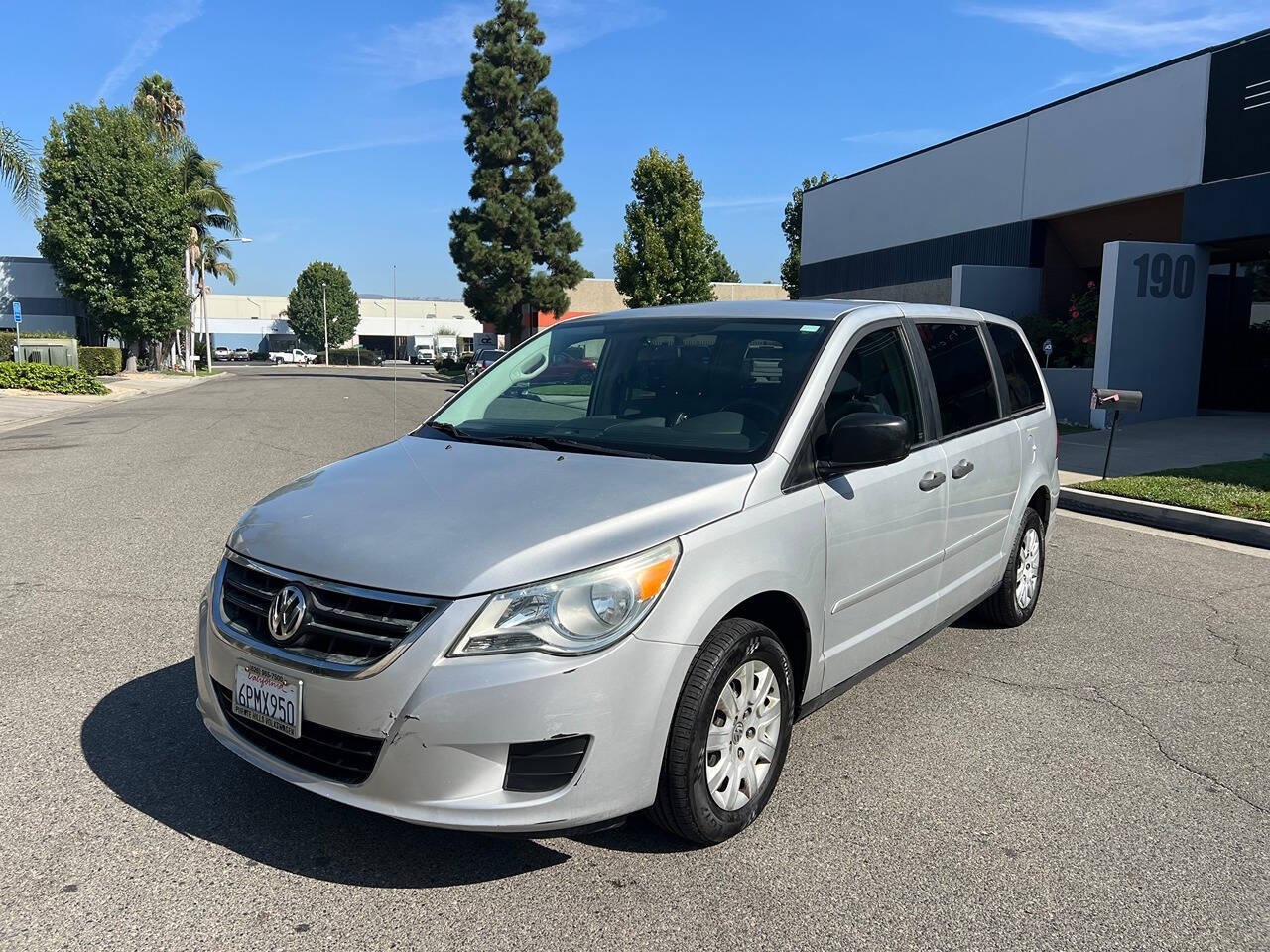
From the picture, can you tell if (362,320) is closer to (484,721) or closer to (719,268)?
(719,268)

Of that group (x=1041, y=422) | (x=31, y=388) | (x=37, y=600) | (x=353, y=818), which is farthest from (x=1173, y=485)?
(x=31, y=388)

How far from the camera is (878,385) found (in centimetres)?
417

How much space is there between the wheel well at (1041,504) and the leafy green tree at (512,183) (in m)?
44.2

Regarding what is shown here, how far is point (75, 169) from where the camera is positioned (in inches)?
1538

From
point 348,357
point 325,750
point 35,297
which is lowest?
point 348,357

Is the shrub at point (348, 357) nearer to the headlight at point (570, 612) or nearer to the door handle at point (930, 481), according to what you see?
the door handle at point (930, 481)

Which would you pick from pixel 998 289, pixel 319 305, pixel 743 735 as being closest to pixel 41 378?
pixel 998 289

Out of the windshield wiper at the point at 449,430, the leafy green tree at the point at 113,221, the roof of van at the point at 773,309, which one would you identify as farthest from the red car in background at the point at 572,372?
the leafy green tree at the point at 113,221

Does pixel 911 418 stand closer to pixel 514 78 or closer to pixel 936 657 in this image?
pixel 936 657

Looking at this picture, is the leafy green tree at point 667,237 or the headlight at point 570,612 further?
the leafy green tree at point 667,237

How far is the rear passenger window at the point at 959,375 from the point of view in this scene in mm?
4629

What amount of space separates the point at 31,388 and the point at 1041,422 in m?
30.1

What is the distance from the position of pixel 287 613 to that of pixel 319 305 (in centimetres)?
10720

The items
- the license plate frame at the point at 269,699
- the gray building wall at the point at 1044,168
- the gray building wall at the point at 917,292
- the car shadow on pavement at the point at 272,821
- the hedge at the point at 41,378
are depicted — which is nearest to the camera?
the license plate frame at the point at 269,699
